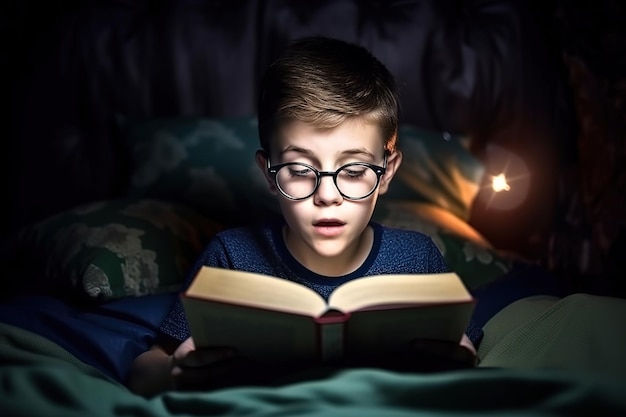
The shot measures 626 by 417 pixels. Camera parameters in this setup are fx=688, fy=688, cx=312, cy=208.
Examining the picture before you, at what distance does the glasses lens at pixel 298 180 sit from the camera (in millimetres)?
1116

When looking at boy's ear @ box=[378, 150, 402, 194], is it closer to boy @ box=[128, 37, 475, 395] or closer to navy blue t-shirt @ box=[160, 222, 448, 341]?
boy @ box=[128, 37, 475, 395]

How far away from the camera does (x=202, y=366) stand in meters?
0.97

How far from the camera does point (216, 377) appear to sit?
3.23 ft

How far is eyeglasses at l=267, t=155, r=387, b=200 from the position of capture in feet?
3.64

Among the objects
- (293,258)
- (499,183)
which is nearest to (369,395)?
(293,258)

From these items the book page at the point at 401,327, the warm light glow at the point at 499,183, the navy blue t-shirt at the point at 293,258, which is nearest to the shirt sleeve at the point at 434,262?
the navy blue t-shirt at the point at 293,258

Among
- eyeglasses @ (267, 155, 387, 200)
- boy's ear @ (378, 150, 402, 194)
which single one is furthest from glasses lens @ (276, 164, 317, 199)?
boy's ear @ (378, 150, 402, 194)

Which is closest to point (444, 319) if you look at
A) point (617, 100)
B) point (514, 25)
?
point (617, 100)

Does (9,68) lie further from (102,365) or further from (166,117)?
(102,365)

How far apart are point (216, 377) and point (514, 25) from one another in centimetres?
155

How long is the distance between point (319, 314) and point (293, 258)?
17.3 inches

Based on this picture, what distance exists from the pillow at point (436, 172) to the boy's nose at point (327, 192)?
708mm

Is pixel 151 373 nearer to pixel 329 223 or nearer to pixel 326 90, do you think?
pixel 329 223

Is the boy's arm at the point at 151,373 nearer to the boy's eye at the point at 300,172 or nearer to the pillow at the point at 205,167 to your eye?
the boy's eye at the point at 300,172
